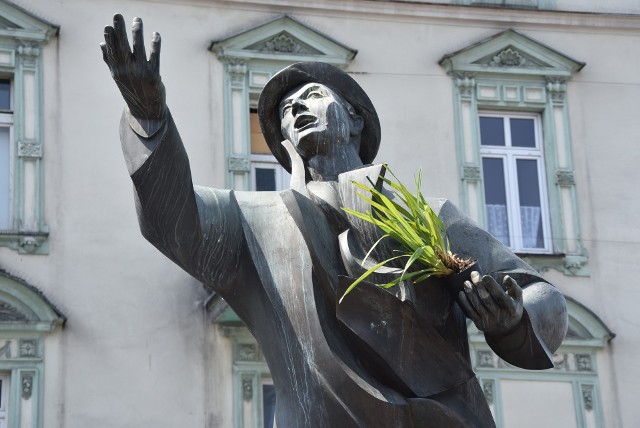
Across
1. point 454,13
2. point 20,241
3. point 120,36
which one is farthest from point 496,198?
point 120,36

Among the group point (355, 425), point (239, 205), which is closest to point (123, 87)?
point (239, 205)

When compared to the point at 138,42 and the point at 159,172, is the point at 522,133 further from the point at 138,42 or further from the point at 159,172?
the point at 138,42

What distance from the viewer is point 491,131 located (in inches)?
781

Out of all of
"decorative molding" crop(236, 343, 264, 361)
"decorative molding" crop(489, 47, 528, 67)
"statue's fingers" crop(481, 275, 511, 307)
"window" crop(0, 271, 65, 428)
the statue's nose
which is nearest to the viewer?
"statue's fingers" crop(481, 275, 511, 307)

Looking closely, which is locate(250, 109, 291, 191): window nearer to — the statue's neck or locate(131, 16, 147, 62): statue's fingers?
the statue's neck

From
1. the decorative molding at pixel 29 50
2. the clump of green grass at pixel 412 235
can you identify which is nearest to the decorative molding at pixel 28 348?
the decorative molding at pixel 29 50

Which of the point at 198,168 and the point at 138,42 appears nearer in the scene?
the point at 138,42

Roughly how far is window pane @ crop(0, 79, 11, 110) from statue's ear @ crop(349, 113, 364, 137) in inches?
507

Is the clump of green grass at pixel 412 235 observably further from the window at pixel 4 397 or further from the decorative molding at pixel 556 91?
the decorative molding at pixel 556 91

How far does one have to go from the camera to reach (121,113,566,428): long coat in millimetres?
5266

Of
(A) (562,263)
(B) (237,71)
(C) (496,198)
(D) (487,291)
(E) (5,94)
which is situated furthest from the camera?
(C) (496,198)

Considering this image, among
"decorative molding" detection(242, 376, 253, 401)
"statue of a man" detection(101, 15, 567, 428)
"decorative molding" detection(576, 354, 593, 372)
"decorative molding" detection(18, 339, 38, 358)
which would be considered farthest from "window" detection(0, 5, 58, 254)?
"statue of a man" detection(101, 15, 567, 428)

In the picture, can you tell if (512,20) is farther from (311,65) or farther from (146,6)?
(311,65)

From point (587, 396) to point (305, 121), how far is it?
1343 centimetres
